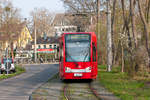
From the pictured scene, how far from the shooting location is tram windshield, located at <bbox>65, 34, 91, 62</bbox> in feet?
66.3

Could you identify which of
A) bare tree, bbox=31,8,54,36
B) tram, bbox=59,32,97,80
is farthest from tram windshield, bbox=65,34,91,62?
bare tree, bbox=31,8,54,36

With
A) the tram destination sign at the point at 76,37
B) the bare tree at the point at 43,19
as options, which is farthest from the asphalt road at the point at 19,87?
the bare tree at the point at 43,19

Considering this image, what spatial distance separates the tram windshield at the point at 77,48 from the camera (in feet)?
66.3

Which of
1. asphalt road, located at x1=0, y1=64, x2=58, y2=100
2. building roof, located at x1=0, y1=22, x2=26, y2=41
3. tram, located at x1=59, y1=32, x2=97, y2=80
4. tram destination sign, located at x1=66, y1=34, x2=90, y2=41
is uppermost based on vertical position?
building roof, located at x1=0, y1=22, x2=26, y2=41

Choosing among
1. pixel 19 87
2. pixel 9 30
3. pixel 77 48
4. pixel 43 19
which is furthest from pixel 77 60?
pixel 43 19

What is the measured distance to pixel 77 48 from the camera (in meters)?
20.4

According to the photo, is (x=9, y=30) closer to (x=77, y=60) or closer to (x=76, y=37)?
(x=76, y=37)

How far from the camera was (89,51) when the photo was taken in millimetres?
20266

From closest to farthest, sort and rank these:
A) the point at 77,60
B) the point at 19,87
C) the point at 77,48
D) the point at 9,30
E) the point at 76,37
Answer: the point at 19,87 → the point at 77,60 → the point at 77,48 → the point at 76,37 → the point at 9,30

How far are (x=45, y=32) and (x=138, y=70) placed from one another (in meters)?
78.8

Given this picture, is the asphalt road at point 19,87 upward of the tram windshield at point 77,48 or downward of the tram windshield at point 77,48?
downward

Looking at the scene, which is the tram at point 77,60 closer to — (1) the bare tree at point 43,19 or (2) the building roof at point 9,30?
(2) the building roof at point 9,30

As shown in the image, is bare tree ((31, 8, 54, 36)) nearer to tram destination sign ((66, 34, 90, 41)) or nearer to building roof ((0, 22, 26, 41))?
building roof ((0, 22, 26, 41))

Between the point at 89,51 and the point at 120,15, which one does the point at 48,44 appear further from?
the point at 89,51
